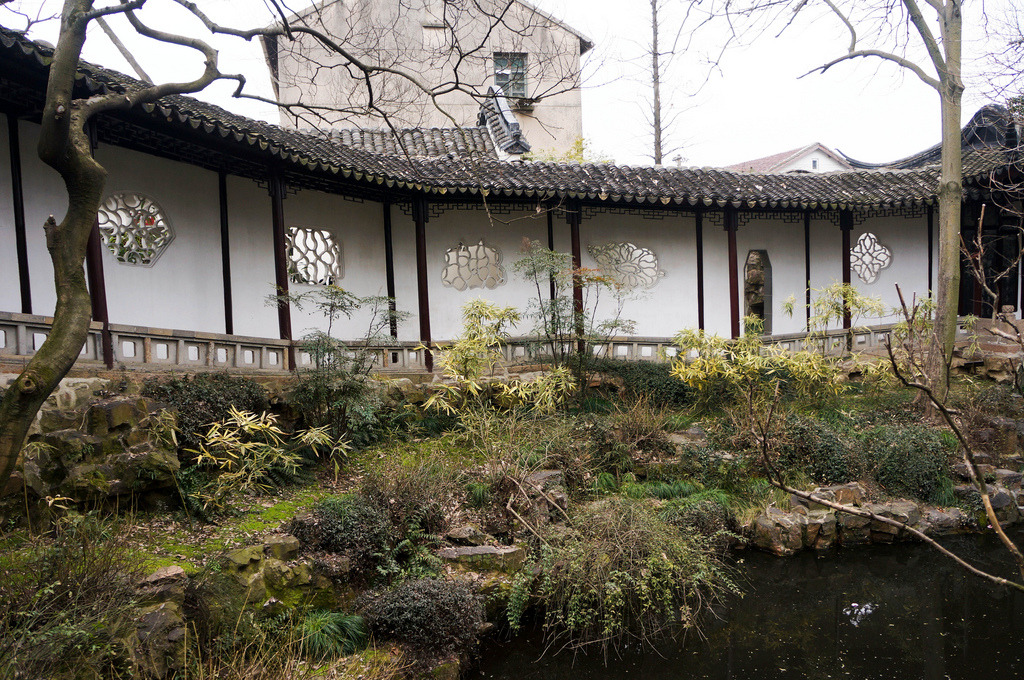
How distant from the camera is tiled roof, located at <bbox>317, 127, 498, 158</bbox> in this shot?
12.1m

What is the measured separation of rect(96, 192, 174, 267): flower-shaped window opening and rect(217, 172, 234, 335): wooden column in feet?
2.18

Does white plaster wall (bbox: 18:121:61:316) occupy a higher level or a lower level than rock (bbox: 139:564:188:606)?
higher

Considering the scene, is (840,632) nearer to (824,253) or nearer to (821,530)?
(821,530)

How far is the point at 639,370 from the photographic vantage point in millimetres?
10477

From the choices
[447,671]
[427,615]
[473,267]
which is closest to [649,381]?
[473,267]

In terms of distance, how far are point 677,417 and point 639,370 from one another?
4.05 feet

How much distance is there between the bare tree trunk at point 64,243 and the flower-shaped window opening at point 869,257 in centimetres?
1330

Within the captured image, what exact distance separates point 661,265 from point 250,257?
692 cm

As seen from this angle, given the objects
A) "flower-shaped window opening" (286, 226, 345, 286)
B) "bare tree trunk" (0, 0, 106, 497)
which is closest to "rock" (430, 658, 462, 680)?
"bare tree trunk" (0, 0, 106, 497)

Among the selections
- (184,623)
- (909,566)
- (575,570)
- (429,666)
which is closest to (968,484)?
(909,566)

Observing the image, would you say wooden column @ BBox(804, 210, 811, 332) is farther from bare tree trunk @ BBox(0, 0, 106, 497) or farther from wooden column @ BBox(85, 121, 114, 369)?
bare tree trunk @ BBox(0, 0, 106, 497)

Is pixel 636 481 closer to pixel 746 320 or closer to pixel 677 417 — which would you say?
pixel 677 417

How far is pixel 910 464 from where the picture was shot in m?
8.41

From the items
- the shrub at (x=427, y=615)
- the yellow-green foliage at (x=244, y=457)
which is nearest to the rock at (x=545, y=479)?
the shrub at (x=427, y=615)
